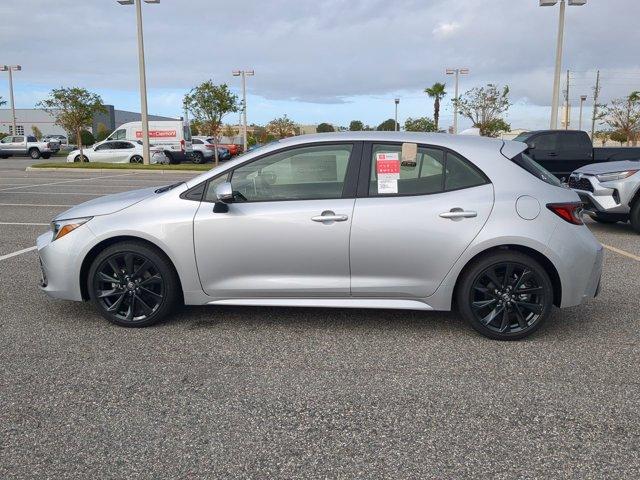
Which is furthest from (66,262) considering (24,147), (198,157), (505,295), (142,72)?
(24,147)

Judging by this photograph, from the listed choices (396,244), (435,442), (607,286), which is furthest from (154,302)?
(607,286)

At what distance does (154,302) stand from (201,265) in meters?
0.53

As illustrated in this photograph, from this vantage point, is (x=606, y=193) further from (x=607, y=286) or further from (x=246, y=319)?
(x=246, y=319)

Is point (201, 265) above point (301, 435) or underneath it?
above

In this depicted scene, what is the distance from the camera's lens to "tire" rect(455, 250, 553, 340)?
4.29 metres

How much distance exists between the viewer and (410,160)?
445cm

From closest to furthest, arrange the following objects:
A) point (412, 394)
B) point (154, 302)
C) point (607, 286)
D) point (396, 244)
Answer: point (412, 394), point (396, 244), point (154, 302), point (607, 286)

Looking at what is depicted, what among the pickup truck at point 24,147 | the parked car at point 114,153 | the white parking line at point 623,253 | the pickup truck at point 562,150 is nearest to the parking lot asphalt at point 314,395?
the white parking line at point 623,253

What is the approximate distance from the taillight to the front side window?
5.20 ft

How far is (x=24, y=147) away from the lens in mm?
41406

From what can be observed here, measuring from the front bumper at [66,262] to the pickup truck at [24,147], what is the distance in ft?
136

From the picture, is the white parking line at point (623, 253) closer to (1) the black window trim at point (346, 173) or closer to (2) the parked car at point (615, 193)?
(2) the parked car at point (615, 193)

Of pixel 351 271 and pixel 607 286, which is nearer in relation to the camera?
pixel 351 271

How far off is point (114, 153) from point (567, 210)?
2933 centimetres
